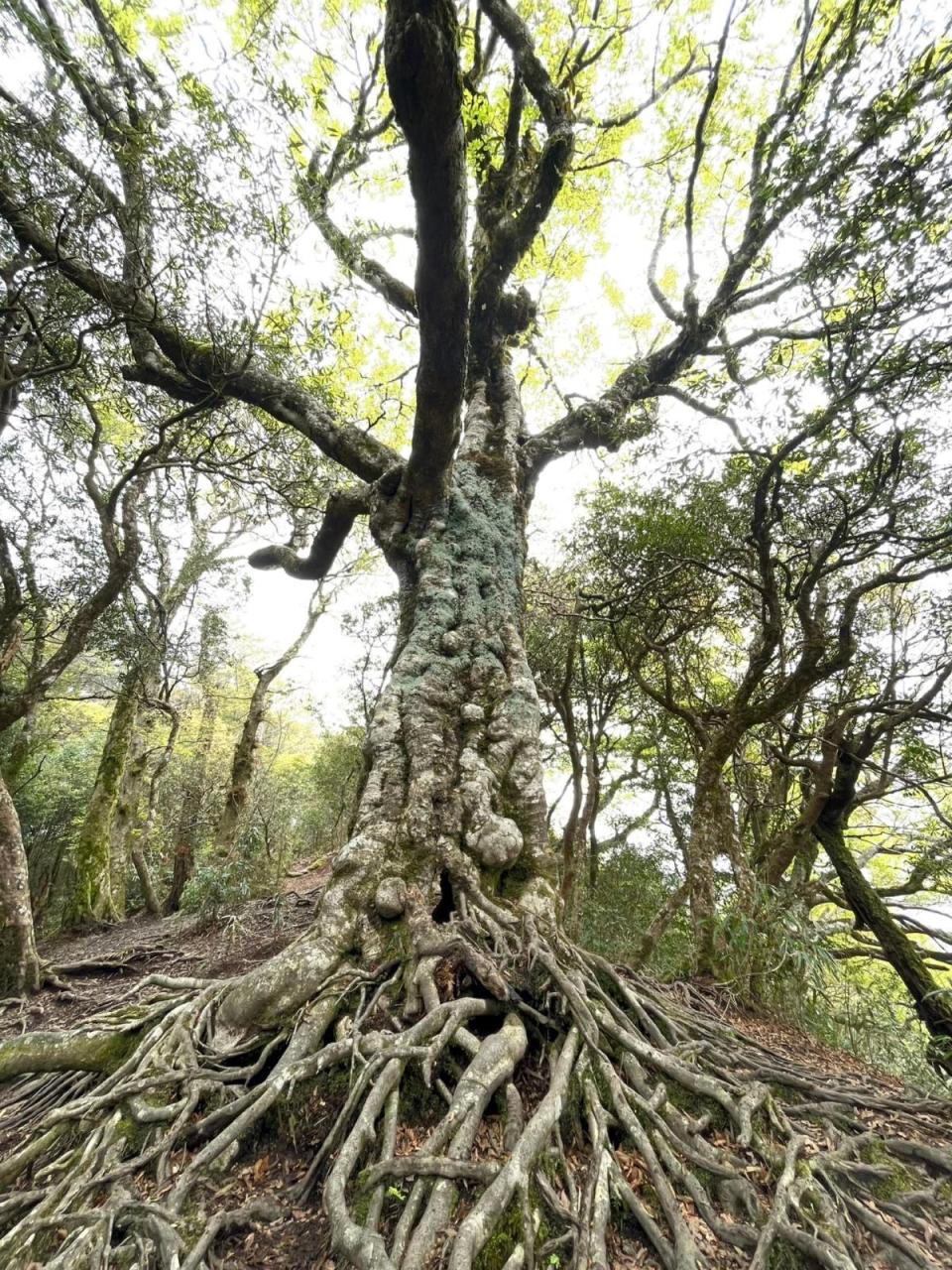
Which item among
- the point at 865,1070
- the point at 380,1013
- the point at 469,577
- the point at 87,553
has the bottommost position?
the point at 865,1070

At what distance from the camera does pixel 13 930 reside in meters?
4.41

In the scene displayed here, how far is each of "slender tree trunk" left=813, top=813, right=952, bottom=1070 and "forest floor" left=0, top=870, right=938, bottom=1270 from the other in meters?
0.84

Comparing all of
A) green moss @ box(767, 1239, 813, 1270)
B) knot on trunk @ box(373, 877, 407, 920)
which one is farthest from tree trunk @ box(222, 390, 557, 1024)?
green moss @ box(767, 1239, 813, 1270)

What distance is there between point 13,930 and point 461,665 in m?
4.43

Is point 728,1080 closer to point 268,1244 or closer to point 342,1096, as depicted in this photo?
point 342,1096

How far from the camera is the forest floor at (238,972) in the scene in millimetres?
1567

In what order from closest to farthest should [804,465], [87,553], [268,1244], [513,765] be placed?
[268,1244] → [513,765] → [804,465] → [87,553]

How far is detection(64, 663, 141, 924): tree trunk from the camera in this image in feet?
25.1

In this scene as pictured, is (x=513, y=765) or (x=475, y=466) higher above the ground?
(x=475, y=466)

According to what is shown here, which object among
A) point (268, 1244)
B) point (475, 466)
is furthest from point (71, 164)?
point (268, 1244)

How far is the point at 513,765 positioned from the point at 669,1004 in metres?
1.56

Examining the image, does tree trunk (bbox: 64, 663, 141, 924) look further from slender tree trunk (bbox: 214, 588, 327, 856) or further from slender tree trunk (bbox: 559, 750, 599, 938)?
slender tree trunk (bbox: 559, 750, 599, 938)

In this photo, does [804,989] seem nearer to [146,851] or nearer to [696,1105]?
[696,1105]

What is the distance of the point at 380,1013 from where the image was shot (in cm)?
229
